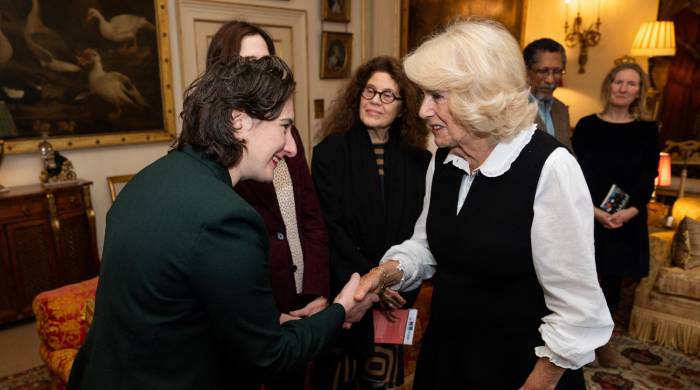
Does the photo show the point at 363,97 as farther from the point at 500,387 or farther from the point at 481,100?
the point at 500,387

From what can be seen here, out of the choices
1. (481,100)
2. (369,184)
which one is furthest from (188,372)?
(369,184)

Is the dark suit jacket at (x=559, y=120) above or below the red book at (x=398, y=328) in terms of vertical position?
above

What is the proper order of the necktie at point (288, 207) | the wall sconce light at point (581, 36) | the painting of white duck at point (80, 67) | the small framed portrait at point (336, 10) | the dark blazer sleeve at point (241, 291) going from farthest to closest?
the wall sconce light at point (581, 36) → the small framed portrait at point (336, 10) → the painting of white duck at point (80, 67) → the necktie at point (288, 207) → the dark blazer sleeve at point (241, 291)

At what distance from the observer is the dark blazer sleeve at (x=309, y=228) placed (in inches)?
79.8

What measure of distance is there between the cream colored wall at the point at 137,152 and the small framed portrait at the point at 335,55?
3.4 inches

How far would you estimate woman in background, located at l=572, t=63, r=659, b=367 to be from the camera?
305cm

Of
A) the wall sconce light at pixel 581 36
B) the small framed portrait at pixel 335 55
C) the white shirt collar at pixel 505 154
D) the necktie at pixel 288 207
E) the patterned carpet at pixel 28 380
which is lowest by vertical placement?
the patterned carpet at pixel 28 380

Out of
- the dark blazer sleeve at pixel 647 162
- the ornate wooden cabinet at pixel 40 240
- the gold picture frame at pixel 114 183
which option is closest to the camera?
the dark blazer sleeve at pixel 647 162

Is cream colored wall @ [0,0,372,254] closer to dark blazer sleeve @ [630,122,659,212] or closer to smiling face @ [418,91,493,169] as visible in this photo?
dark blazer sleeve @ [630,122,659,212]

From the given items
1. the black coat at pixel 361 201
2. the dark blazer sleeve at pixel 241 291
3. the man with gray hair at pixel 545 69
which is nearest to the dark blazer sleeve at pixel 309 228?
the black coat at pixel 361 201

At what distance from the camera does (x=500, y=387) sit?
1418 mm

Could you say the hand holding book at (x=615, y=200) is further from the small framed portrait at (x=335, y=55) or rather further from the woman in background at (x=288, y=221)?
the small framed portrait at (x=335, y=55)

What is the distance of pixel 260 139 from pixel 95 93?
377 centimetres

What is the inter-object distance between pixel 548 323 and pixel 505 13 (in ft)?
21.3
